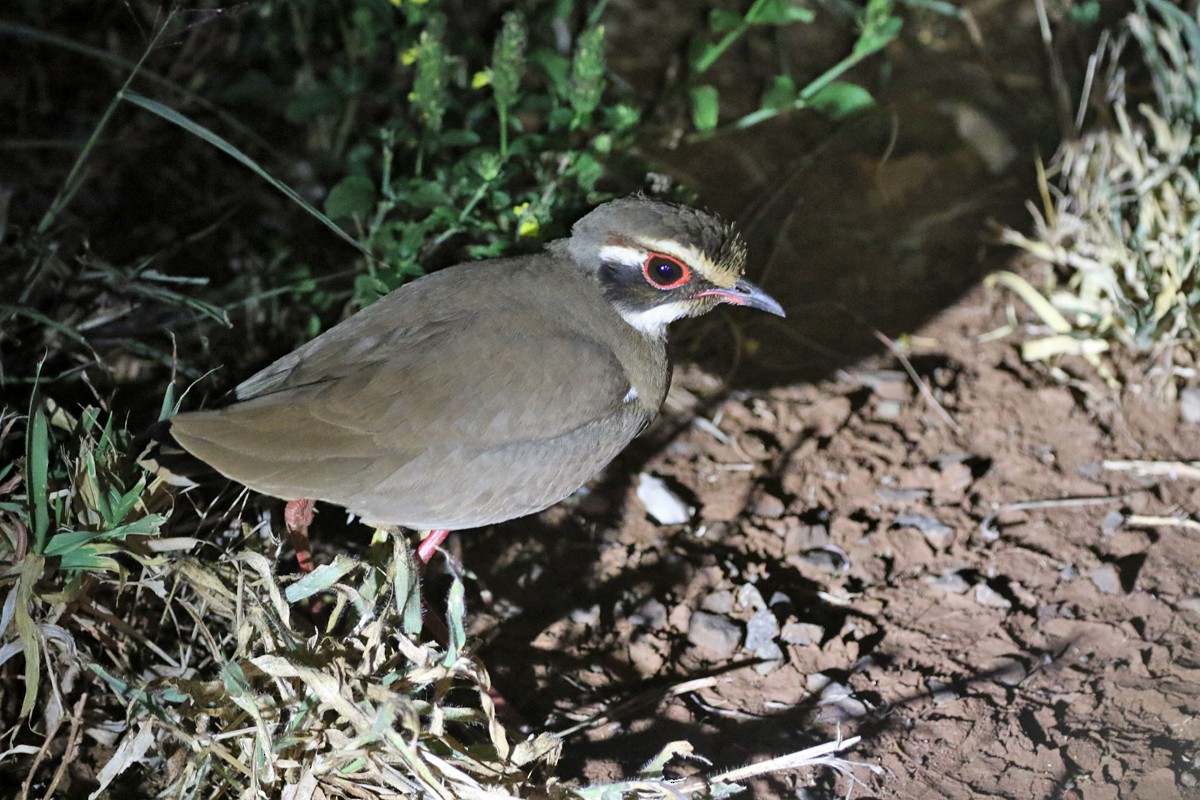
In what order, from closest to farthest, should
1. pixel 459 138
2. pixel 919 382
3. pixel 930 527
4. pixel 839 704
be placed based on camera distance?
pixel 839 704 → pixel 459 138 → pixel 930 527 → pixel 919 382

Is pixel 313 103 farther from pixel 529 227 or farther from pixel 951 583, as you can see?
pixel 951 583

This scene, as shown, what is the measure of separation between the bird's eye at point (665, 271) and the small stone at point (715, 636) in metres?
1.15

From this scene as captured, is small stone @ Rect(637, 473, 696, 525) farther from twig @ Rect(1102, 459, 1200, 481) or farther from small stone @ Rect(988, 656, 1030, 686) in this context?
twig @ Rect(1102, 459, 1200, 481)

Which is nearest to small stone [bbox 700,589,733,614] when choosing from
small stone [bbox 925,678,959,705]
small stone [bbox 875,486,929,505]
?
small stone [bbox 925,678,959,705]

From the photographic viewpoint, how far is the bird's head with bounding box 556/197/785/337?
3.57 metres

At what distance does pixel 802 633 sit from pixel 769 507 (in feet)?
2.24

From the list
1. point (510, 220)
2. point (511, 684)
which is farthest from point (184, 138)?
point (511, 684)

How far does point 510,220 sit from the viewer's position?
4.25 metres

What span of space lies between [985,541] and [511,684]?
1858mm

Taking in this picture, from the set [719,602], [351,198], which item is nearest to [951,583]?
[719,602]

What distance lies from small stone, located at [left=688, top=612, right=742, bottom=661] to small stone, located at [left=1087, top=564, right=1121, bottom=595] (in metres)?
1.29

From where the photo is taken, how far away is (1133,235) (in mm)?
4898

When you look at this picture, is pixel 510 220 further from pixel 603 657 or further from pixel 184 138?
pixel 184 138

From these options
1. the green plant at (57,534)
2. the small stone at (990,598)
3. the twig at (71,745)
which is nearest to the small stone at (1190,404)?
the small stone at (990,598)
